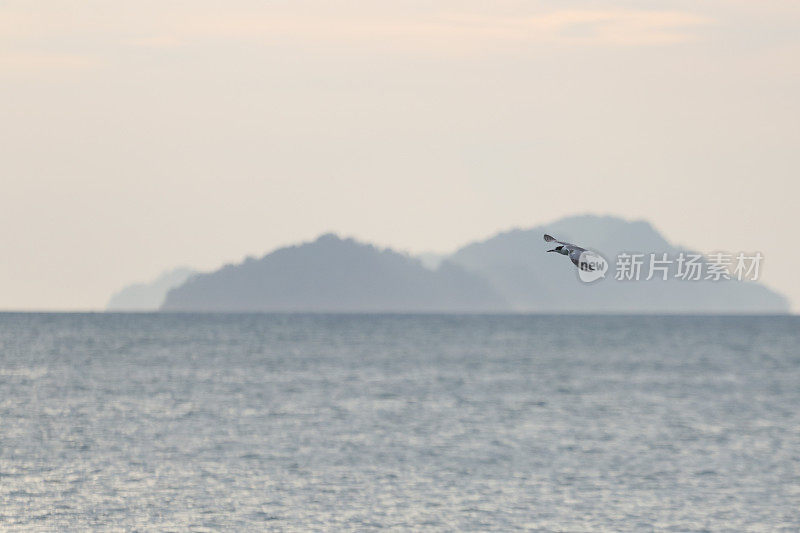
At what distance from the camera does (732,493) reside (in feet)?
150

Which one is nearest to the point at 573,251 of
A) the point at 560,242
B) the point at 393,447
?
the point at 560,242

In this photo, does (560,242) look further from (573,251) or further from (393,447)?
(393,447)

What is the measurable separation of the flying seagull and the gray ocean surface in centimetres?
3385

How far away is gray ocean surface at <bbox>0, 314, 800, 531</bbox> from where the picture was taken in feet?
134

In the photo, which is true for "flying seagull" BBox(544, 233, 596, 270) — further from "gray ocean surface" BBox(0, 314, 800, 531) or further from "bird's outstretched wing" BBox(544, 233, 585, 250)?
"gray ocean surface" BBox(0, 314, 800, 531)

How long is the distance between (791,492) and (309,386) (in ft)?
177

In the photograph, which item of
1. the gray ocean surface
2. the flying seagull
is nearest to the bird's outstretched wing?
the flying seagull

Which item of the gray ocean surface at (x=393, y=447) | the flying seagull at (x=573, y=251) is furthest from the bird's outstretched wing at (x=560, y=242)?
the gray ocean surface at (x=393, y=447)

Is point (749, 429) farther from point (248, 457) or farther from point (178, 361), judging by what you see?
point (178, 361)

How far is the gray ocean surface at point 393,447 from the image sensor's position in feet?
134

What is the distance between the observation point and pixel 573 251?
561cm

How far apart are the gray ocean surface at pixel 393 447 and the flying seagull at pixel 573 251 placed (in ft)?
111

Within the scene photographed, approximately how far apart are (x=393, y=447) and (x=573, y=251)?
5239 centimetres

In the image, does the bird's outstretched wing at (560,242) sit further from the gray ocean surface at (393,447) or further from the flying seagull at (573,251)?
the gray ocean surface at (393,447)
